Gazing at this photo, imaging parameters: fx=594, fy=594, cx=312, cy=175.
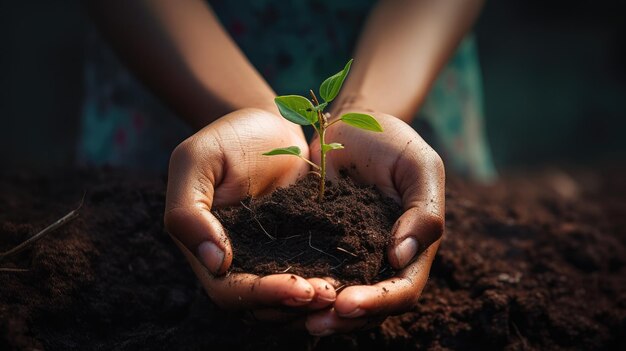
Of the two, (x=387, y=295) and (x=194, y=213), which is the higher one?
(x=194, y=213)

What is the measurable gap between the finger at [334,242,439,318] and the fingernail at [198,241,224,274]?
0.29 meters

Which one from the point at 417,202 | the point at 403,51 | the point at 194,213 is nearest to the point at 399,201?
the point at 417,202

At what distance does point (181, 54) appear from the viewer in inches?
86.0

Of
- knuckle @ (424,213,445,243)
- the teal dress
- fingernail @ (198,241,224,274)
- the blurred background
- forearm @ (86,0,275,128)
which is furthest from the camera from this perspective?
the blurred background

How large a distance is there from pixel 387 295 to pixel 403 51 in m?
1.27

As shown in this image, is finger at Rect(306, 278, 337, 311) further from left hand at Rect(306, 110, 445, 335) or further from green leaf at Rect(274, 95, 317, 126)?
green leaf at Rect(274, 95, 317, 126)

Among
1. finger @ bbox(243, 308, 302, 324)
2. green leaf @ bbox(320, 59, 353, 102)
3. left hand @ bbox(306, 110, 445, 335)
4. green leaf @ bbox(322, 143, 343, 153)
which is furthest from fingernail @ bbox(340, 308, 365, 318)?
green leaf @ bbox(320, 59, 353, 102)

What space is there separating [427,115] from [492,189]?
612 mm

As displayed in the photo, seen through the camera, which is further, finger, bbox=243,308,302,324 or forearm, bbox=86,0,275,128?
forearm, bbox=86,0,275,128

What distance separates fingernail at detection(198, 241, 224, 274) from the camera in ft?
4.54

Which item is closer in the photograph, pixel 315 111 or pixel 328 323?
pixel 328 323

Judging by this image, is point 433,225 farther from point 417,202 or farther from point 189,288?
point 189,288

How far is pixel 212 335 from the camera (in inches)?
63.0

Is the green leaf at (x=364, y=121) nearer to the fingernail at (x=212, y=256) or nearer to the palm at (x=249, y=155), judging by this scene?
the palm at (x=249, y=155)
